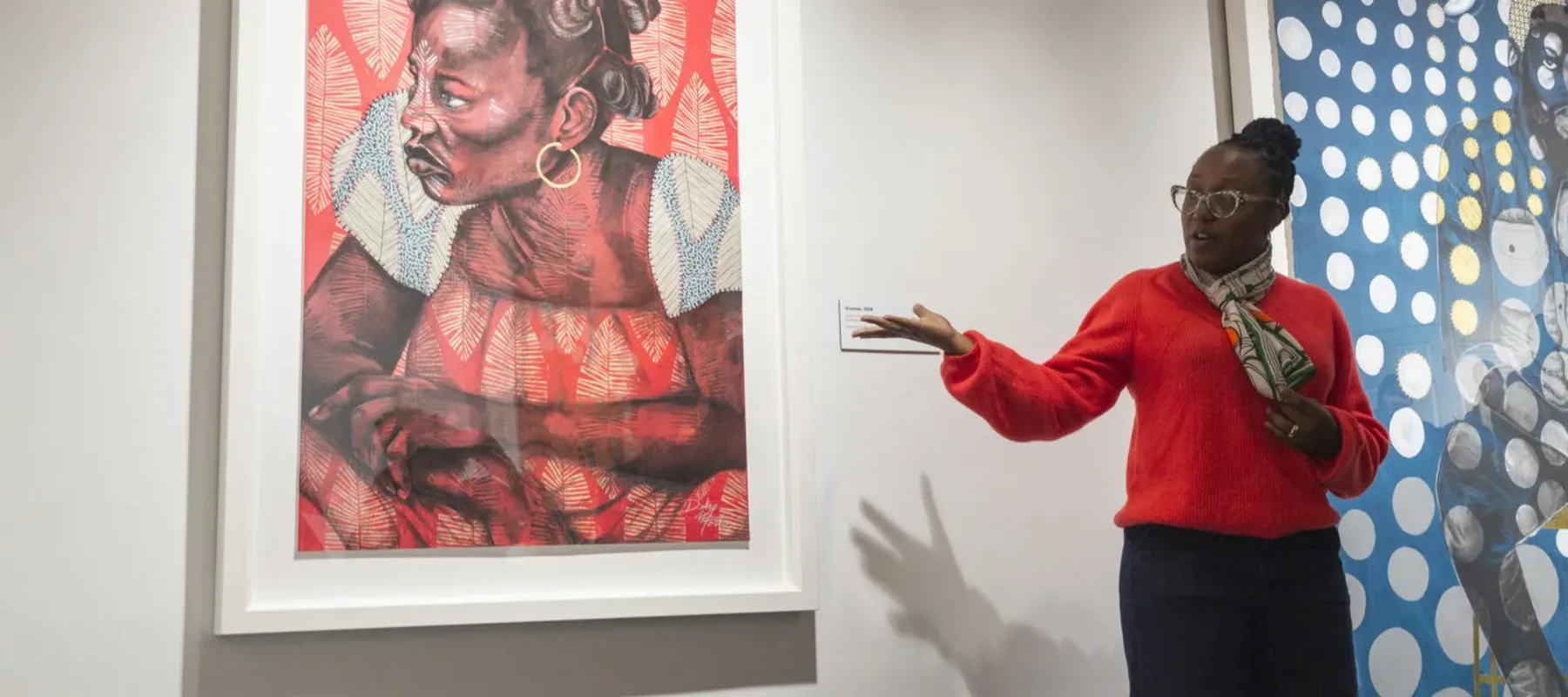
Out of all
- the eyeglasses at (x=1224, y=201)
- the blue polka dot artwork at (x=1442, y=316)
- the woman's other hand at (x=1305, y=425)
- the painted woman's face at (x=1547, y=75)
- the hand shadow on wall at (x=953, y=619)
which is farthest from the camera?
the painted woman's face at (x=1547, y=75)

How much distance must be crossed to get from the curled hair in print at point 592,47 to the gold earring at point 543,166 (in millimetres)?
50

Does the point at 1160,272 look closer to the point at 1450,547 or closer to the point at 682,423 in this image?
the point at 682,423

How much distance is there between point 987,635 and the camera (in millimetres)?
1730

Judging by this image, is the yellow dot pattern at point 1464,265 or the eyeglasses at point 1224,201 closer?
the eyeglasses at point 1224,201

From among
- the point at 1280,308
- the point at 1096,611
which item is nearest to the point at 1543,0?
the point at 1280,308

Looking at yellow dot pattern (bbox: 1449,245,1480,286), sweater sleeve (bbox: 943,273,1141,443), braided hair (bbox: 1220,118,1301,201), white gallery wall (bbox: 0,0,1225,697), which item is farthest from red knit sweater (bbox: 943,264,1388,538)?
yellow dot pattern (bbox: 1449,245,1480,286)

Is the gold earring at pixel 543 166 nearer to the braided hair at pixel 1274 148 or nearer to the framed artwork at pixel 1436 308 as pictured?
the braided hair at pixel 1274 148

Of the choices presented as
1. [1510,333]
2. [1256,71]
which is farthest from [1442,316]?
[1256,71]

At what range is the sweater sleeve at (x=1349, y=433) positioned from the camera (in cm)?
143

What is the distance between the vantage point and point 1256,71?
2.01 metres

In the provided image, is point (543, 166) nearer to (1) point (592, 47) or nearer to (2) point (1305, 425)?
(1) point (592, 47)

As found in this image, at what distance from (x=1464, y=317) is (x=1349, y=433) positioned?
2.79ft

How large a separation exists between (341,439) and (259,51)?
461 mm

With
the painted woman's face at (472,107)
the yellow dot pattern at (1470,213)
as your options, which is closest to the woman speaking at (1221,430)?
the painted woman's face at (472,107)
